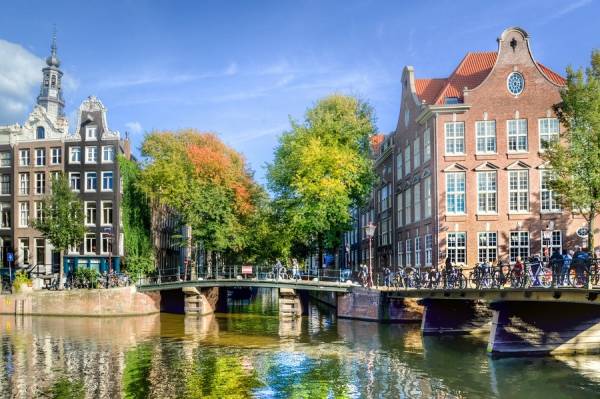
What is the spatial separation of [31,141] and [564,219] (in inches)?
2033

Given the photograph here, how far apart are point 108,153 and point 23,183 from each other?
10.2 m

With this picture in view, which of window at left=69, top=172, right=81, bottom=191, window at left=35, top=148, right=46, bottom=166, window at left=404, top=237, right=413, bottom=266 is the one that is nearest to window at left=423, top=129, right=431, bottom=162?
window at left=404, top=237, right=413, bottom=266

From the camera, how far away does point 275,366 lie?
97.7ft

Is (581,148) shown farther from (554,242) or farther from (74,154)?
(74,154)

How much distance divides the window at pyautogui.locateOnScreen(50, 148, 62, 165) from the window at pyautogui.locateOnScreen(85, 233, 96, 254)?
8.34 meters

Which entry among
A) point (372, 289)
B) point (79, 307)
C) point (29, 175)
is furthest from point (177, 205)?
point (372, 289)

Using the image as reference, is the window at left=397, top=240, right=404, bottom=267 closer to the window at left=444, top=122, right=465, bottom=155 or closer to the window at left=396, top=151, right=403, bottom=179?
the window at left=396, top=151, right=403, bottom=179

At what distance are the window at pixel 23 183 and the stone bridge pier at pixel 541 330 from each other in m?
54.2

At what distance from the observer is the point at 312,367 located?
29438 millimetres

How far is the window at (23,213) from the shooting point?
70.6 metres

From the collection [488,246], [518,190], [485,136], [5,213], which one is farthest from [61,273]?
[518,190]

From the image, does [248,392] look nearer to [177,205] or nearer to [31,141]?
[177,205]

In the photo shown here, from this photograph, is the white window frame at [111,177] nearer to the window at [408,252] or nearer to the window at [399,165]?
the window at [399,165]

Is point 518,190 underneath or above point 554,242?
above
